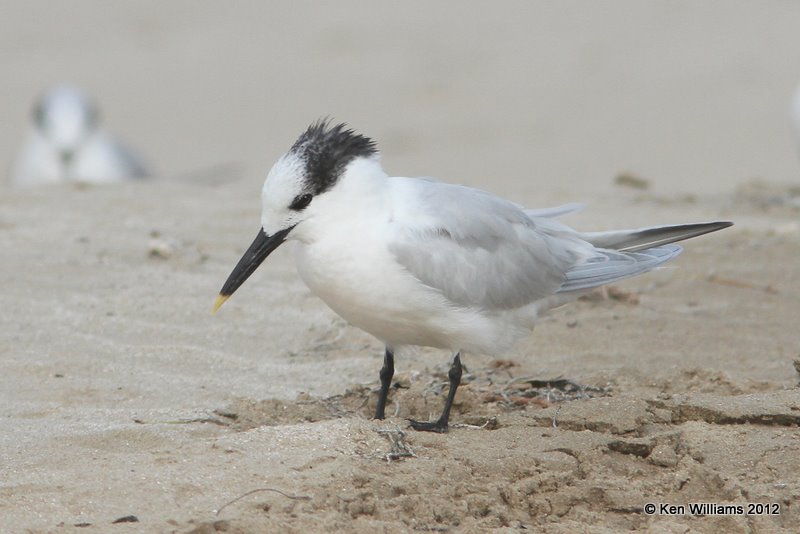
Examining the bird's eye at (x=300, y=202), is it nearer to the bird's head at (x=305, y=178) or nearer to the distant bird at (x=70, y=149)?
the bird's head at (x=305, y=178)

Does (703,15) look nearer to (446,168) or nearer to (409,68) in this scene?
(409,68)

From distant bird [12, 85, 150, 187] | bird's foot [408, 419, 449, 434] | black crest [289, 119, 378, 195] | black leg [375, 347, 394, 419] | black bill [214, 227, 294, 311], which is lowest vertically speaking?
bird's foot [408, 419, 449, 434]

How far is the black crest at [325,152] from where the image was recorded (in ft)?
12.8

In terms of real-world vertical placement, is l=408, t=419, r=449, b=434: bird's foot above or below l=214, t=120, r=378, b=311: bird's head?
below

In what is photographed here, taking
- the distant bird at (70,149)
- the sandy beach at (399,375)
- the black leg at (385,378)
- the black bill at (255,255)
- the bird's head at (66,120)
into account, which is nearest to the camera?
the sandy beach at (399,375)

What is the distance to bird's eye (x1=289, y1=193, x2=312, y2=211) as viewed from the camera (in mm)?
3904

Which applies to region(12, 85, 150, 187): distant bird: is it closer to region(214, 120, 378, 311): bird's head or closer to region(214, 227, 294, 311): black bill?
region(214, 227, 294, 311): black bill

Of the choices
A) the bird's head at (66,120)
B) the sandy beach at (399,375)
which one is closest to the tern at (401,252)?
the sandy beach at (399,375)

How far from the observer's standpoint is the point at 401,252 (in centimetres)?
392

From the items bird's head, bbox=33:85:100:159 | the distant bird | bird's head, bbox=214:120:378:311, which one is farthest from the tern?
bird's head, bbox=33:85:100:159

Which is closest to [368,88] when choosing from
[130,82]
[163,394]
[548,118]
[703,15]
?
[548,118]

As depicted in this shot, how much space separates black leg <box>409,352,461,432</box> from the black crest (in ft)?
2.50

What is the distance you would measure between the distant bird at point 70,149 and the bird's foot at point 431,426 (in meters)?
7.62

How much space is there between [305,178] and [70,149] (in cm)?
825
